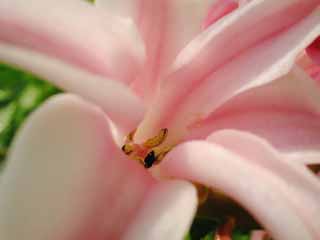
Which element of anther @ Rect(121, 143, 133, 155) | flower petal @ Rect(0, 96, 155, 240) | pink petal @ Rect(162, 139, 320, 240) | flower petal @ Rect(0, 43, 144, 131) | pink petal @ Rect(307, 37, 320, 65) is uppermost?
pink petal @ Rect(307, 37, 320, 65)

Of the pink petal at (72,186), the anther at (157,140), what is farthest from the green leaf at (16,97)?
the pink petal at (72,186)

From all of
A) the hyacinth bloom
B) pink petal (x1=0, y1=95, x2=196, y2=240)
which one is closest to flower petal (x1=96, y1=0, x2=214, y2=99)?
the hyacinth bloom

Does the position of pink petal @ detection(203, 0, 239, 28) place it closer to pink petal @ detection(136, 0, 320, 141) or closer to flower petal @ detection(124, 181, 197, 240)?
pink petal @ detection(136, 0, 320, 141)

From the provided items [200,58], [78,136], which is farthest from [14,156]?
[200,58]

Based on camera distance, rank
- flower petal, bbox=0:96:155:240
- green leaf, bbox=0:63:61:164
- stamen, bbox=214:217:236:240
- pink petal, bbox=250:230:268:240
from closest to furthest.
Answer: flower petal, bbox=0:96:155:240, stamen, bbox=214:217:236:240, pink petal, bbox=250:230:268:240, green leaf, bbox=0:63:61:164

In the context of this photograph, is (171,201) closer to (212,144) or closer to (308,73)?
(212,144)

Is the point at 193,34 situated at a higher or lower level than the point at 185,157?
higher
